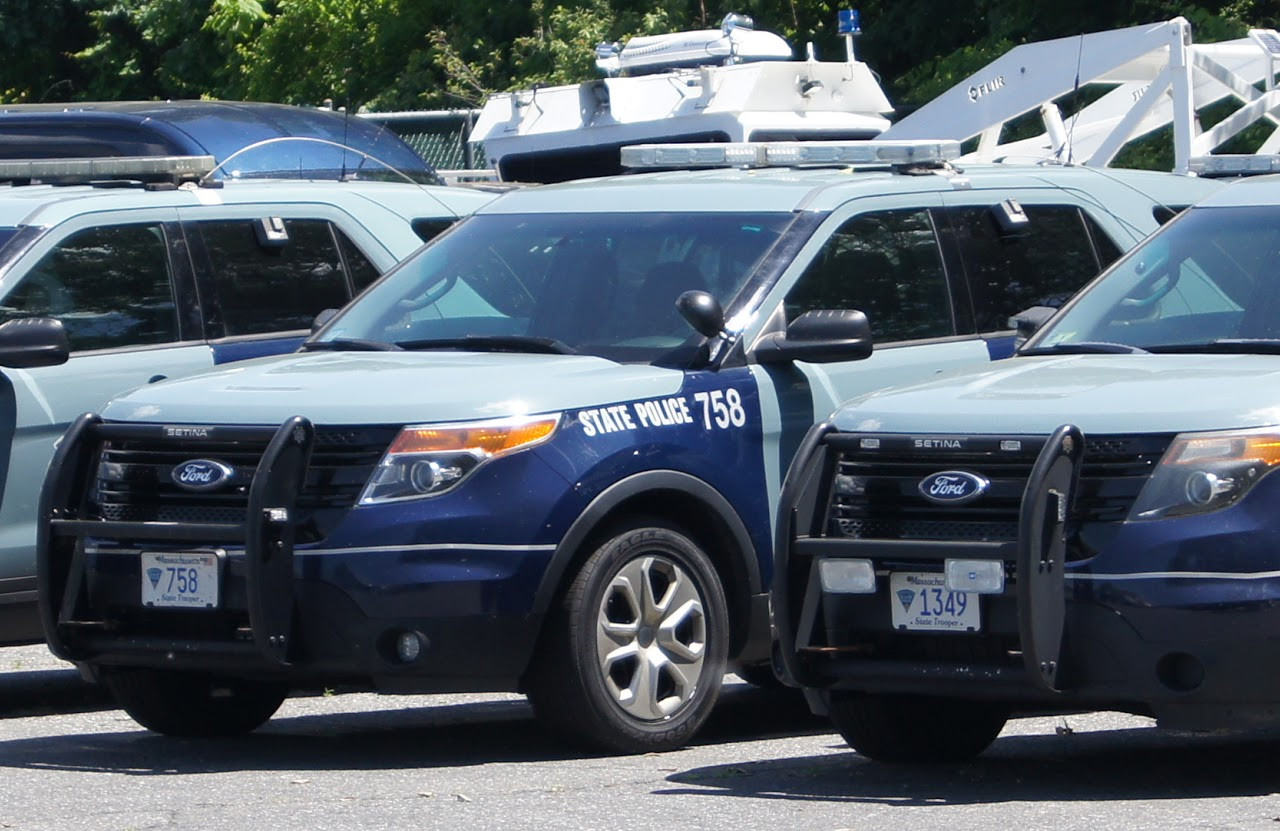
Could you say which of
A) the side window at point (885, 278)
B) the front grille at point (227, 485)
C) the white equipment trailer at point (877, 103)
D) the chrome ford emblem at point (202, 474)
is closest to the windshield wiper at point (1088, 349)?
the side window at point (885, 278)

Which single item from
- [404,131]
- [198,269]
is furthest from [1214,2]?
[198,269]

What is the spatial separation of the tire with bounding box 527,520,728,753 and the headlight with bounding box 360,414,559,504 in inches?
19.0

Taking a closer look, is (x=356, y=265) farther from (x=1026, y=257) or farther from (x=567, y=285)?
(x=1026, y=257)

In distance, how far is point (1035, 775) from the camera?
22.9 feet

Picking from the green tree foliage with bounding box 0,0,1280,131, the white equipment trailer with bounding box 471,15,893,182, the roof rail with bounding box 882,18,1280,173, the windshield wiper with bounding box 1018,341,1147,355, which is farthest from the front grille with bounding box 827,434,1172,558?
the green tree foliage with bounding box 0,0,1280,131

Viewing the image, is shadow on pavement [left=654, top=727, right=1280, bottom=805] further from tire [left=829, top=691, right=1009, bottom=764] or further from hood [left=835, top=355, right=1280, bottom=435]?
hood [left=835, top=355, right=1280, bottom=435]

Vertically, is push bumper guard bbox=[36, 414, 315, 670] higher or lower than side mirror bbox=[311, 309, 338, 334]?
lower

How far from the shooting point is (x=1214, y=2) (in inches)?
891

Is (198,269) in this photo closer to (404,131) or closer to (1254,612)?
(1254,612)

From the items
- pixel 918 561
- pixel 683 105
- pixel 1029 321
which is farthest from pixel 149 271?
pixel 683 105

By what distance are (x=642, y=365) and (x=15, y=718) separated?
112 inches

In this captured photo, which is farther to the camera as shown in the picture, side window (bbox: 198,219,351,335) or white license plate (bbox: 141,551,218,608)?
side window (bbox: 198,219,351,335)

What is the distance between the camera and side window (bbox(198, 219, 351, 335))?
369 inches

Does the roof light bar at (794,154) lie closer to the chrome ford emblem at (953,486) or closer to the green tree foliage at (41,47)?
the chrome ford emblem at (953,486)
